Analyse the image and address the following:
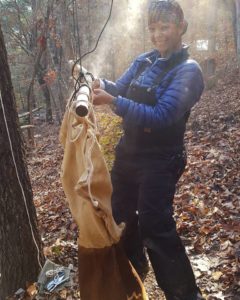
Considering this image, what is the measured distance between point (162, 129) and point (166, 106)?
229 millimetres

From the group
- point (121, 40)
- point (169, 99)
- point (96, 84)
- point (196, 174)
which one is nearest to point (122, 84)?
point (96, 84)

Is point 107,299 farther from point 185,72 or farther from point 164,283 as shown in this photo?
point 185,72

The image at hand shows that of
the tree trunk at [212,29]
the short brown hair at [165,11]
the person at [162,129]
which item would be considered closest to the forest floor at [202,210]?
the person at [162,129]

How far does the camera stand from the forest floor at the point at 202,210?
3.70 m

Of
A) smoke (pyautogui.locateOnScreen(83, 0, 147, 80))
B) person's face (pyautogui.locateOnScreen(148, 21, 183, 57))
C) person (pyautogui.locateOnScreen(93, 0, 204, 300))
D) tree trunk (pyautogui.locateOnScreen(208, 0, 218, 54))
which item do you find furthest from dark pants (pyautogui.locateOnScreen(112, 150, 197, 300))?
tree trunk (pyautogui.locateOnScreen(208, 0, 218, 54))

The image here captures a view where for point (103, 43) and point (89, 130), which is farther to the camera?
point (103, 43)

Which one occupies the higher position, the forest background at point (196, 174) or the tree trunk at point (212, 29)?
the tree trunk at point (212, 29)

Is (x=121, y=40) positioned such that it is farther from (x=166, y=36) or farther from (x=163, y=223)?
(x=163, y=223)

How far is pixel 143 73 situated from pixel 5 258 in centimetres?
199

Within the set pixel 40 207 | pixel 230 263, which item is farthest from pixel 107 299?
pixel 40 207

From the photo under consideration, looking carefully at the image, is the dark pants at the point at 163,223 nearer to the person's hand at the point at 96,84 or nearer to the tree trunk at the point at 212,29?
the person's hand at the point at 96,84

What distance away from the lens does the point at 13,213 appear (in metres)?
3.16

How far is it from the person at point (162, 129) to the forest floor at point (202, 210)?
724 millimetres

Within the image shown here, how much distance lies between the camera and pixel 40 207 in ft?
20.9
